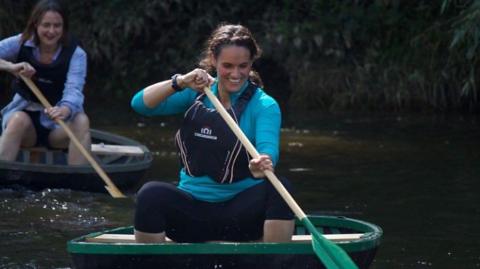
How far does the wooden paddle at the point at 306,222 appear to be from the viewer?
489cm

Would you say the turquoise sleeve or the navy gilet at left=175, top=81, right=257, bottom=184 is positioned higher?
the turquoise sleeve

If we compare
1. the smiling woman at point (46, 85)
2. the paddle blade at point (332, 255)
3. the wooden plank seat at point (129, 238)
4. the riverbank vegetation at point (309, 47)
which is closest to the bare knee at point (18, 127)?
the smiling woman at point (46, 85)

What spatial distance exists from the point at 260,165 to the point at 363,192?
136 inches

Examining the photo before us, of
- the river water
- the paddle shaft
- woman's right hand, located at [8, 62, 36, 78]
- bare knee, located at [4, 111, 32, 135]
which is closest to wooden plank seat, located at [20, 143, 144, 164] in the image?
the river water

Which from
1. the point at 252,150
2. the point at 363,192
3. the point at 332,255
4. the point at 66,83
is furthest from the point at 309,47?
the point at 332,255

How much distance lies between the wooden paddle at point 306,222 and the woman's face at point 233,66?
0.36ft

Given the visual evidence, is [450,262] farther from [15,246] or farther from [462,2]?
[462,2]

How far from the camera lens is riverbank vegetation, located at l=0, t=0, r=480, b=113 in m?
12.6

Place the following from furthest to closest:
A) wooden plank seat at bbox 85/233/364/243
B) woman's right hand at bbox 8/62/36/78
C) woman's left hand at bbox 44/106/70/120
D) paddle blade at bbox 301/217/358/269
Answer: woman's left hand at bbox 44/106/70/120 < woman's right hand at bbox 8/62/36/78 < wooden plank seat at bbox 85/233/364/243 < paddle blade at bbox 301/217/358/269

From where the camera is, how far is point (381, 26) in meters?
13.5

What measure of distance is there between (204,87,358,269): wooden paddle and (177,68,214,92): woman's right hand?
67mm

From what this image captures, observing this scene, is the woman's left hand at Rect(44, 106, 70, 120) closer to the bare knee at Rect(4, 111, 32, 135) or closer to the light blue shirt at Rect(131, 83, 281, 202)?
the bare knee at Rect(4, 111, 32, 135)

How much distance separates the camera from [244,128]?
5.26 m

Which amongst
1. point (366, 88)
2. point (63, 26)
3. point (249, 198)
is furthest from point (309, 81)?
point (249, 198)
